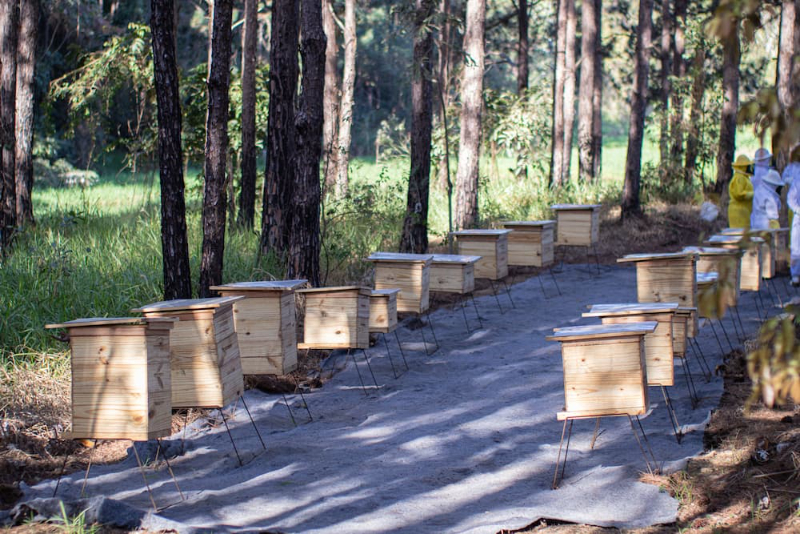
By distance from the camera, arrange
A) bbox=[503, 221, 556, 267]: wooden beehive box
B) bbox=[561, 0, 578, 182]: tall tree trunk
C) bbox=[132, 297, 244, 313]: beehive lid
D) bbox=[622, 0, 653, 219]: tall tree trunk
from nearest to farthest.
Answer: bbox=[132, 297, 244, 313]: beehive lid, bbox=[503, 221, 556, 267]: wooden beehive box, bbox=[622, 0, 653, 219]: tall tree trunk, bbox=[561, 0, 578, 182]: tall tree trunk

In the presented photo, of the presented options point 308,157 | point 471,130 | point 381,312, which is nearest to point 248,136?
point 471,130

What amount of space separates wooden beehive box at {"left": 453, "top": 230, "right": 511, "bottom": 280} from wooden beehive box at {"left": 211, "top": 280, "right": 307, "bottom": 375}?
453cm

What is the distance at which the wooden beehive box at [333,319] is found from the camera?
25.2 feet

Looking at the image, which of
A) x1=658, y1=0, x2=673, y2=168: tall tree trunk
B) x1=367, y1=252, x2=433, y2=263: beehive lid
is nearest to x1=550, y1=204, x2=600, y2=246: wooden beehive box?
x1=367, y1=252, x2=433, y2=263: beehive lid

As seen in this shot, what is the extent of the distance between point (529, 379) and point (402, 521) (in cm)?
371

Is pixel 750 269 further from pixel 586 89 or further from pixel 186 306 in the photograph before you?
pixel 586 89

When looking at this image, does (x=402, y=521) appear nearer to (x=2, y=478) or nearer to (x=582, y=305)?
(x=2, y=478)

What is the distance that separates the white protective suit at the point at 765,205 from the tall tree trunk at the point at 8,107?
10561 millimetres

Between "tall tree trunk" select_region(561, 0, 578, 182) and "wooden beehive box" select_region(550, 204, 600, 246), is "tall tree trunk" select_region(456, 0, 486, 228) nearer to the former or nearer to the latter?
"wooden beehive box" select_region(550, 204, 600, 246)

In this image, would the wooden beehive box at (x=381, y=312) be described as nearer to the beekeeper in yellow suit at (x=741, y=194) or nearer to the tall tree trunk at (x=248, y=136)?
the tall tree trunk at (x=248, y=136)

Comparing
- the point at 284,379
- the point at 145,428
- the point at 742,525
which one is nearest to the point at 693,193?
the point at 284,379

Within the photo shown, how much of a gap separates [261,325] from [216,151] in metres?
2.54

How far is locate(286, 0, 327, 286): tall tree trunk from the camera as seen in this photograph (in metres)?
9.93

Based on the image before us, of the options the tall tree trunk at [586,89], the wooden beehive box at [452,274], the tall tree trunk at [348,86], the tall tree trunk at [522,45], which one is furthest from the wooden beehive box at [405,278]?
the tall tree trunk at [522,45]
